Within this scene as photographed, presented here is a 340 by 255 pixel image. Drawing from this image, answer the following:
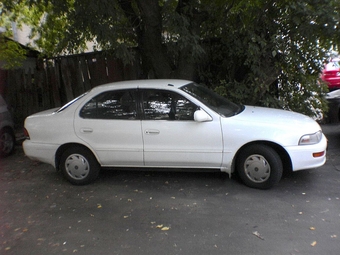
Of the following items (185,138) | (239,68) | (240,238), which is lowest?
(240,238)

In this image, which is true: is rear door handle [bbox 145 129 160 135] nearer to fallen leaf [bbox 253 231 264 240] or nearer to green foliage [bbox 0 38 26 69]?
fallen leaf [bbox 253 231 264 240]

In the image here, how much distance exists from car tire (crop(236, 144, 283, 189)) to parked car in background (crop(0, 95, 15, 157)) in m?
5.10

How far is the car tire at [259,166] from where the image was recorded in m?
5.28

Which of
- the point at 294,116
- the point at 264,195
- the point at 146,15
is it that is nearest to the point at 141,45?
the point at 146,15

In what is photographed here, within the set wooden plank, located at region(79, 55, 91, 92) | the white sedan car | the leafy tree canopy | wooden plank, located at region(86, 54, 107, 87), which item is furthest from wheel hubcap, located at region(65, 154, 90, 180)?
wooden plank, located at region(79, 55, 91, 92)

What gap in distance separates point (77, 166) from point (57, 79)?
522cm

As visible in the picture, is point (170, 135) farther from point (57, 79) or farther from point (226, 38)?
point (57, 79)

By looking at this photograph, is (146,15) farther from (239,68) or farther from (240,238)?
(240,238)

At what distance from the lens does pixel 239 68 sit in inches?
331

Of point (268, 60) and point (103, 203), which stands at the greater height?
point (268, 60)

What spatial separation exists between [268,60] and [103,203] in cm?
459

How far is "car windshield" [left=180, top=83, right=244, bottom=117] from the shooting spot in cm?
566

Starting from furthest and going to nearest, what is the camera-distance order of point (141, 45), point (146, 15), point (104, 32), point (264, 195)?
1. point (141, 45)
2. point (146, 15)
3. point (104, 32)
4. point (264, 195)

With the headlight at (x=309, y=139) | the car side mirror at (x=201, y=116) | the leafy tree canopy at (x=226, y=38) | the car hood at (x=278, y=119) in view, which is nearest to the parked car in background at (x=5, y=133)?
the leafy tree canopy at (x=226, y=38)
